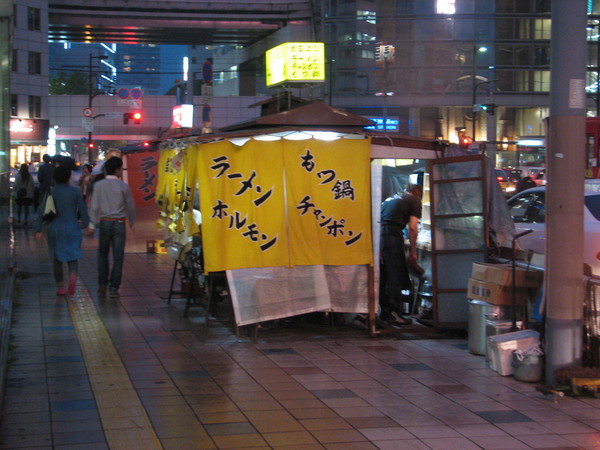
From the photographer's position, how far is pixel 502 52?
1975 inches

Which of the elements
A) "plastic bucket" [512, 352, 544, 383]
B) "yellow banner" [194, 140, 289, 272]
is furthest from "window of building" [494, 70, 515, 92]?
"plastic bucket" [512, 352, 544, 383]

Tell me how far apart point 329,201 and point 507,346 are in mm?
2653

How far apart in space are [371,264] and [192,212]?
86.0 inches

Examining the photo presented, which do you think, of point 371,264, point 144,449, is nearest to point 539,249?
point 371,264

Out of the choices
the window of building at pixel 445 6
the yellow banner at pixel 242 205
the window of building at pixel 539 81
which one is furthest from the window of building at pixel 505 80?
the yellow banner at pixel 242 205

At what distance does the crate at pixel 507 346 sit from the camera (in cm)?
735

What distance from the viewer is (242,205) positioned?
8.64 metres

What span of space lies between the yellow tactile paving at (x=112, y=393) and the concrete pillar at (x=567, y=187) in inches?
143

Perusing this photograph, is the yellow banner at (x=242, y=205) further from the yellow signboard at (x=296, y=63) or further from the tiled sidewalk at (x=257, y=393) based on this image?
the yellow signboard at (x=296, y=63)

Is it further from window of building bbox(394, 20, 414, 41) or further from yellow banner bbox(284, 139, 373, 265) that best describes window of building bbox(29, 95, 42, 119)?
yellow banner bbox(284, 139, 373, 265)

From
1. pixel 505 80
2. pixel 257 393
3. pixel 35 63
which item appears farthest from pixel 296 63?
pixel 35 63

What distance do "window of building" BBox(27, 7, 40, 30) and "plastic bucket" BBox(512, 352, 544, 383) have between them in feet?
155

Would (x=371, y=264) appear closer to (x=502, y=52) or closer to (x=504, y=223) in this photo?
(x=504, y=223)

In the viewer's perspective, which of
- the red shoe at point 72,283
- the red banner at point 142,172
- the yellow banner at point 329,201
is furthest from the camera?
the red banner at point 142,172
